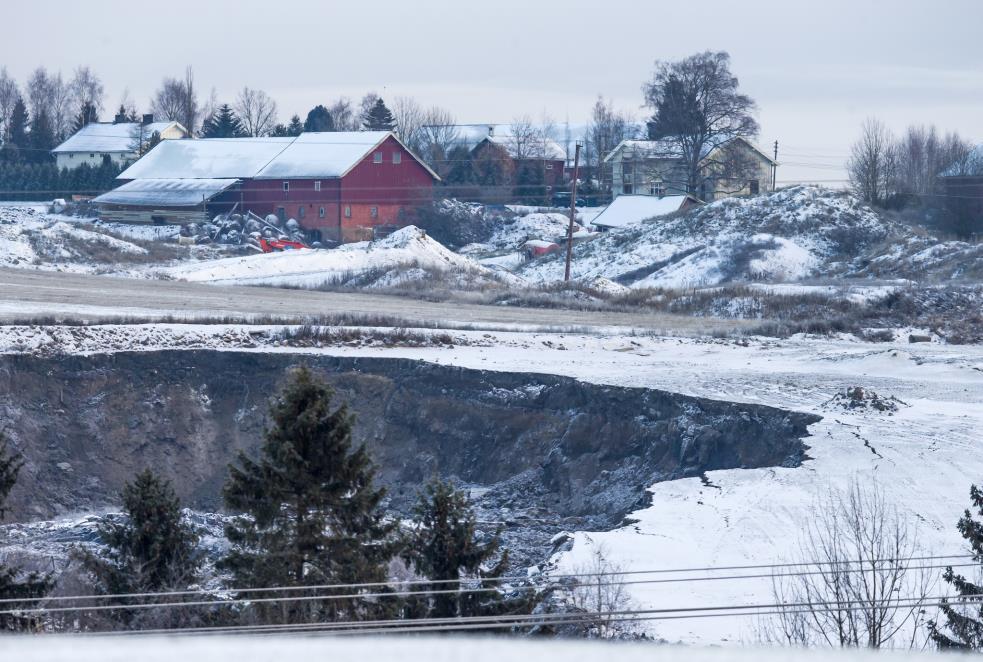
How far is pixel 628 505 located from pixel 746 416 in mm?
3474

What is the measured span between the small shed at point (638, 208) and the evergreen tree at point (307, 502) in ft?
167

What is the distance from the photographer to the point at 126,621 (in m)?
10.7

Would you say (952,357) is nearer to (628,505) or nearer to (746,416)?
(746,416)

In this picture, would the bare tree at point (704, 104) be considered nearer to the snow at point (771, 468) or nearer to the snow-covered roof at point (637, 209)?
the snow-covered roof at point (637, 209)

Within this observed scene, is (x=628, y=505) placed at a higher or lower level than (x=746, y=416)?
lower

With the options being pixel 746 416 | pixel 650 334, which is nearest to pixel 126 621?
pixel 746 416

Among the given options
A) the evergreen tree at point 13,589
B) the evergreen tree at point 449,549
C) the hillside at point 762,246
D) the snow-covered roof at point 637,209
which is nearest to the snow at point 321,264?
the hillside at point 762,246

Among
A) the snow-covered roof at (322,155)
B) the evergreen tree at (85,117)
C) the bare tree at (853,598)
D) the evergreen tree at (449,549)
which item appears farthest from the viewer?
the evergreen tree at (85,117)

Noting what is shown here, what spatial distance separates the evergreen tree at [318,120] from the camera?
104 meters

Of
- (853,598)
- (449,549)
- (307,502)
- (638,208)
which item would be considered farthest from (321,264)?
(853,598)

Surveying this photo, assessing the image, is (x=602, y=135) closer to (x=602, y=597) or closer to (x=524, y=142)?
(x=524, y=142)

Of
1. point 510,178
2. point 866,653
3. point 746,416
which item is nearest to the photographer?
point 866,653

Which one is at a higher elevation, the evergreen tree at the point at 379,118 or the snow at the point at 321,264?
the evergreen tree at the point at 379,118

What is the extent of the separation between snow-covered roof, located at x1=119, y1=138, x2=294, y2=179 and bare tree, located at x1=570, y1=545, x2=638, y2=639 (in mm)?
54226
